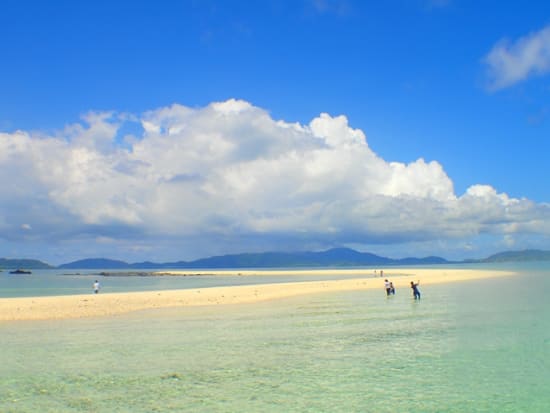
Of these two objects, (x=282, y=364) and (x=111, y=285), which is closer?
A: (x=282, y=364)

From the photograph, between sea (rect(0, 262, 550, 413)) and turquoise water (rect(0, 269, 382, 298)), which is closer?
sea (rect(0, 262, 550, 413))

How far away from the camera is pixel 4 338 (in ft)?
97.0

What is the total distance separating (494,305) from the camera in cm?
4238

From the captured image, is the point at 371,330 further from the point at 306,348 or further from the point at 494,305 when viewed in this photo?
the point at 494,305

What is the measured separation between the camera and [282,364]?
20984mm

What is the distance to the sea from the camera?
1587 centimetres

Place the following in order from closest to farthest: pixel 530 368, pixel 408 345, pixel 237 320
Result: pixel 530 368, pixel 408 345, pixel 237 320

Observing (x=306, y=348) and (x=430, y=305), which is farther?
(x=430, y=305)

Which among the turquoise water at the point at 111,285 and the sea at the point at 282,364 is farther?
the turquoise water at the point at 111,285

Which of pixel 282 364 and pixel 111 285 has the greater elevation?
pixel 282 364

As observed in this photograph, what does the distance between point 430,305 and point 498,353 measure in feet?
72.4

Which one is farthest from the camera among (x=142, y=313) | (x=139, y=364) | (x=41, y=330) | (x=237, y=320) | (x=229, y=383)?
(x=142, y=313)

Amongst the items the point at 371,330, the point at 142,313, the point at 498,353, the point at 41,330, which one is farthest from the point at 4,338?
the point at 498,353

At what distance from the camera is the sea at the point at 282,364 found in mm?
15867
